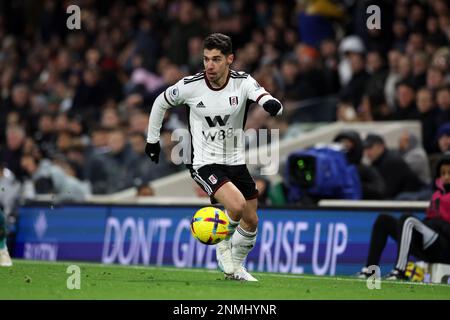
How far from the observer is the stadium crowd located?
17.7 m

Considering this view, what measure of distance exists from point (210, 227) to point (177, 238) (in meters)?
5.49

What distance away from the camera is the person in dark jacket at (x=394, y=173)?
52.0 feet

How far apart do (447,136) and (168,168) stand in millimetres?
5810

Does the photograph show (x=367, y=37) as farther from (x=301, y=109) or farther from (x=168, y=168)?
(x=168, y=168)

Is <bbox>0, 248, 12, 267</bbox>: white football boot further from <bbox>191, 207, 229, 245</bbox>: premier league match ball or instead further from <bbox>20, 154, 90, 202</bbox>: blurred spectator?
<bbox>20, 154, 90, 202</bbox>: blurred spectator

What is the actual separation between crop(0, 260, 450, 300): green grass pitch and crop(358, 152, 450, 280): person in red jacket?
0.68m

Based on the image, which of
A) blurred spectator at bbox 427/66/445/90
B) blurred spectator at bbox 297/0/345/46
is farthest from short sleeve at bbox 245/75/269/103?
blurred spectator at bbox 297/0/345/46

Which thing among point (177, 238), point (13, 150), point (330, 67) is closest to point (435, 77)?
point (330, 67)

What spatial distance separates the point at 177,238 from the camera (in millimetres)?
16625

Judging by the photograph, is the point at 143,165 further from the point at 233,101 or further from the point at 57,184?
the point at 233,101

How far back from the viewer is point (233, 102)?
1150 cm

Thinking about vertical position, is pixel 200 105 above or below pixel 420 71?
below

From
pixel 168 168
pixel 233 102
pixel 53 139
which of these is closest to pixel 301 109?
pixel 168 168

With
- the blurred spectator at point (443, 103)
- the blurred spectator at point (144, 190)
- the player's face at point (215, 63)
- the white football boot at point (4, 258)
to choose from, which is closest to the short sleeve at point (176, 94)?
the player's face at point (215, 63)
